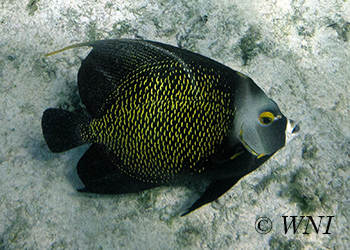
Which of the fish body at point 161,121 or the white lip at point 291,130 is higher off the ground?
the white lip at point 291,130

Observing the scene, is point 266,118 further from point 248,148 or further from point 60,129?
point 60,129

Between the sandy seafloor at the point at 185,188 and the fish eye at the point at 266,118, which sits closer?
the fish eye at the point at 266,118

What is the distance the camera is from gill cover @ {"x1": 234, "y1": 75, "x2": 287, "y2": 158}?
1.23 metres

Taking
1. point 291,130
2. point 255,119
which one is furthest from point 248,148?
point 291,130

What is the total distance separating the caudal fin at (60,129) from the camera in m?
1.28

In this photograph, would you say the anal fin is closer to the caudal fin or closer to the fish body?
the fish body

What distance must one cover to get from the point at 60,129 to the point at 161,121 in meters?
0.57

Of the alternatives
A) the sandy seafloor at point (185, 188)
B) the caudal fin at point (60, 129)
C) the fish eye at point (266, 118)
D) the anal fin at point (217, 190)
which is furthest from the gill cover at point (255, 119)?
the caudal fin at point (60, 129)

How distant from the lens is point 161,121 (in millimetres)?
1196

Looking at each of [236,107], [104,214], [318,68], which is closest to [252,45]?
[318,68]

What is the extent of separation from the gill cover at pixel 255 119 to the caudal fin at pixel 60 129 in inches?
34.3

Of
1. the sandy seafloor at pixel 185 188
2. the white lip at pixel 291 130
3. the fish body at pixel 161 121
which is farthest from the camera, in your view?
the sandy seafloor at pixel 185 188

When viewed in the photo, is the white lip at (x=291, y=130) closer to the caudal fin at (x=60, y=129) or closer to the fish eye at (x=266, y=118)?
the fish eye at (x=266, y=118)

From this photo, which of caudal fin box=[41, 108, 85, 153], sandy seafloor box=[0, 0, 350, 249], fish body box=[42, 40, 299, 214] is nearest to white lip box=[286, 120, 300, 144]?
fish body box=[42, 40, 299, 214]
